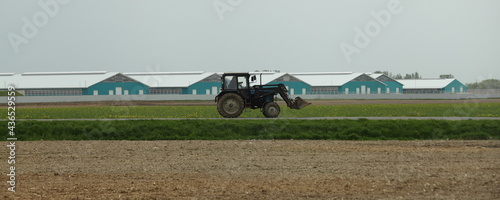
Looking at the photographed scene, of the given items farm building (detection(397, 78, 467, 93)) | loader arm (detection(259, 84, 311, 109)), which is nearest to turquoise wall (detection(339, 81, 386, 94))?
farm building (detection(397, 78, 467, 93))

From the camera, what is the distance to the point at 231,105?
1278 inches

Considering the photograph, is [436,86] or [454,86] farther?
[454,86]

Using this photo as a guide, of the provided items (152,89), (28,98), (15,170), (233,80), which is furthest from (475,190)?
(152,89)

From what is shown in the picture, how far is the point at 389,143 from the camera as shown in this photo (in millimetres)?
22219

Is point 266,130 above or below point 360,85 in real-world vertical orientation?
below

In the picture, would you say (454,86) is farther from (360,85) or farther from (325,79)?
(325,79)

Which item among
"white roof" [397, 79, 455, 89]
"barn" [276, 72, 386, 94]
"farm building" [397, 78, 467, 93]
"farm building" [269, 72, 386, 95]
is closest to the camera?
"farm building" [269, 72, 386, 95]

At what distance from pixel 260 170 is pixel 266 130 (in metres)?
9.75

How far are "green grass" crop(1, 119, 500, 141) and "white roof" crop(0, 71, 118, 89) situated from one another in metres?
75.0

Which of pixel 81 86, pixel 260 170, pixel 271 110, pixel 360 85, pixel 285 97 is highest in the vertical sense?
pixel 81 86

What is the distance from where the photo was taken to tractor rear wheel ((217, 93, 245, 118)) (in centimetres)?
3231

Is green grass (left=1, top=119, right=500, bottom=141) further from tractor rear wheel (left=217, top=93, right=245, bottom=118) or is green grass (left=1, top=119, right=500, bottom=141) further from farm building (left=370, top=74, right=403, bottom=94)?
farm building (left=370, top=74, right=403, bottom=94)

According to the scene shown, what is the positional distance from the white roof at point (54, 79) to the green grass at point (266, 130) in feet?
246

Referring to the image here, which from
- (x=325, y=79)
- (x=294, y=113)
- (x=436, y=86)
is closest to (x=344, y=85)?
(x=325, y=79)
